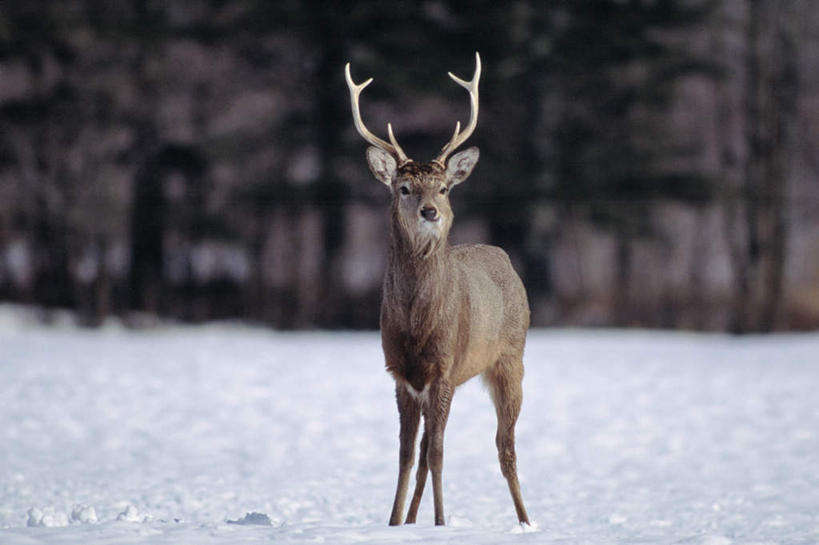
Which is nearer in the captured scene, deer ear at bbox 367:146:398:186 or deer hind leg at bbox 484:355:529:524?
deer ear at bbox 367:146:398:186

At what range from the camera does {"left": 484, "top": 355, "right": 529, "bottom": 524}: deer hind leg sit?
7539 millimetres

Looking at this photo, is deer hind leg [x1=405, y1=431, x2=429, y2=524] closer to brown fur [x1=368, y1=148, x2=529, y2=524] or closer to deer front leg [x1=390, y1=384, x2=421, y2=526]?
brown fur [x1=368, y1=148, x2=529, y2=524]

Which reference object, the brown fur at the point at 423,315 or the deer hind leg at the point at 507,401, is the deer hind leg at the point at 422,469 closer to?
the brown fur at the point at 423,315

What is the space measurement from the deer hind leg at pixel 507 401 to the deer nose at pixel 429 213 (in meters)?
1.55

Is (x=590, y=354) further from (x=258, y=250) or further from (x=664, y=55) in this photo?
(x=258, y=250)

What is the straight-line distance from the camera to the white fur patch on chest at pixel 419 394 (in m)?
6.70

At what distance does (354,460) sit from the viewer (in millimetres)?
10672

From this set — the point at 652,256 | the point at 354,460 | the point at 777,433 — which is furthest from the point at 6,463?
the point at 652,256

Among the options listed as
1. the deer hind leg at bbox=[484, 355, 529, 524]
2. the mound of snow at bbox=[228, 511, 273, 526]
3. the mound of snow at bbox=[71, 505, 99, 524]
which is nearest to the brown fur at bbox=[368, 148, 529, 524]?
the deer hind leg at bbox=[484, 355, 529, 524]

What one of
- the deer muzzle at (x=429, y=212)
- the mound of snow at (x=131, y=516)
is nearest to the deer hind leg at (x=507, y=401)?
the deer muzzle at (x=429, y=212)

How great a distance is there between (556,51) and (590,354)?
7005 millimetres

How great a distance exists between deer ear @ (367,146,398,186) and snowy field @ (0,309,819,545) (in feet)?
6.72

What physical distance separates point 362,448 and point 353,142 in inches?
479

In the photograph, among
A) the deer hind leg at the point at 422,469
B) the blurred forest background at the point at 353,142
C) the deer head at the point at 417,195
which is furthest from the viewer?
the blurred forest background at the point at 353,142
